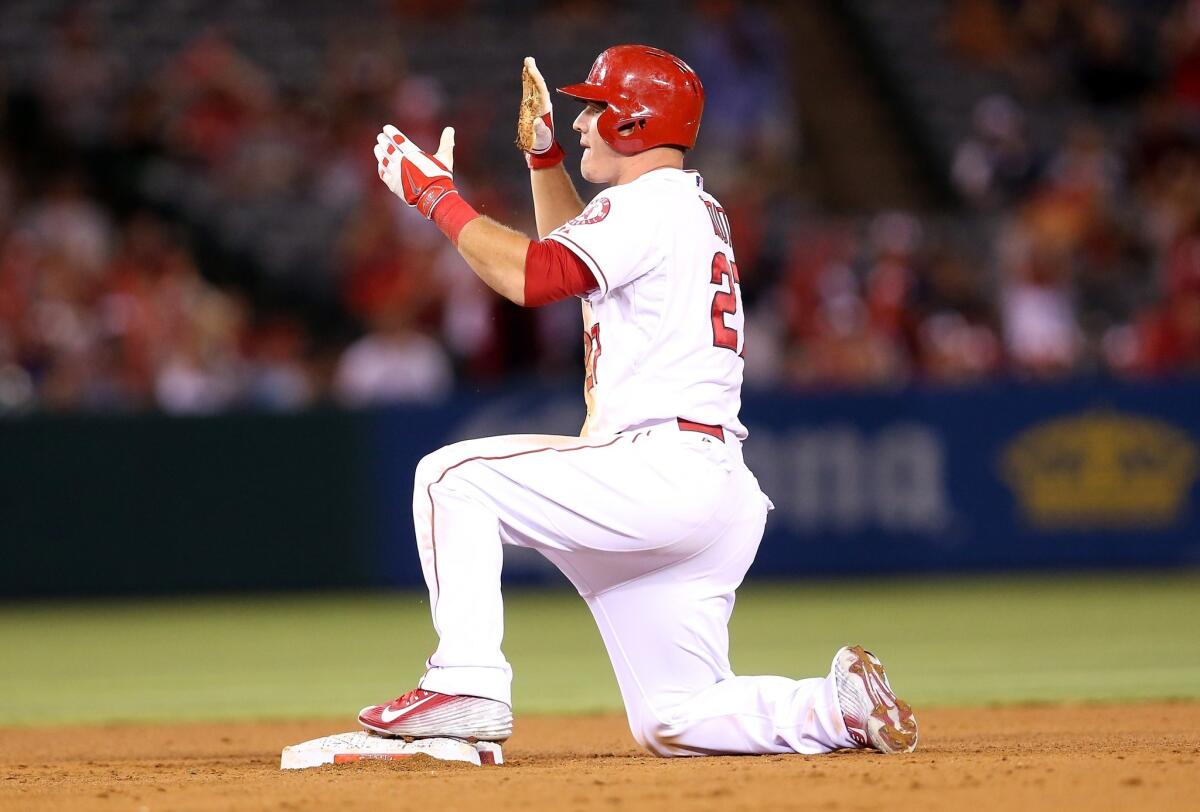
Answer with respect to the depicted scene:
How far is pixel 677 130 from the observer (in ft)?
16.6

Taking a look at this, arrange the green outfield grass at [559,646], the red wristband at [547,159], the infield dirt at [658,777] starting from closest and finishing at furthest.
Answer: the infield dirt at [658,777], the red wristband at [547,159], the green outfield grass at [559,646]

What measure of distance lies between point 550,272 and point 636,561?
0.81 m

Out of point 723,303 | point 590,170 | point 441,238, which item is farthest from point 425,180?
point 441,238

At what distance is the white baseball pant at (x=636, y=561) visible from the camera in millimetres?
4734

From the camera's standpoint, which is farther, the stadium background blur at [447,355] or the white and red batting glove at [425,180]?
the stadium background blur at [447,355]

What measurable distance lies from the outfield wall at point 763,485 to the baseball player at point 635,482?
7560 mm

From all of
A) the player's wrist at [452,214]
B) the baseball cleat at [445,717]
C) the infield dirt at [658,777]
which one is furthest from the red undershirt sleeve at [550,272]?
the infield dirt at [658,777]

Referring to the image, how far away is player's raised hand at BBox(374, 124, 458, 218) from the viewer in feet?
16.2

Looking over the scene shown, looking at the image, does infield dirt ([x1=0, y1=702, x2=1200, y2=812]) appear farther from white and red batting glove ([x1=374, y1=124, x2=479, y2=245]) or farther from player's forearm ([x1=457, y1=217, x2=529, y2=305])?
white and red batting glove ([x1=374, y1=124, x2=479, y2=245])

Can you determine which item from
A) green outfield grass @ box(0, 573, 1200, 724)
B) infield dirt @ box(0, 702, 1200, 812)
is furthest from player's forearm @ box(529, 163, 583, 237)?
green outfield grass @ box(0, 573, 1200, 724)

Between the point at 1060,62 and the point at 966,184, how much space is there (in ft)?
6.44

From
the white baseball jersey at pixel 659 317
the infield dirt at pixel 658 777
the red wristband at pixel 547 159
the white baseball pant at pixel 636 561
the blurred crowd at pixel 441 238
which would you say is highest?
the blurred crowd at pixel 441 238

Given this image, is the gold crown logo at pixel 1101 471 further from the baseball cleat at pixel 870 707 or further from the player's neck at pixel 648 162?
the player's neck at pixel 648 162

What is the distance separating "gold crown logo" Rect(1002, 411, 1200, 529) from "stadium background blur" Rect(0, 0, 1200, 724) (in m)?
0.02
